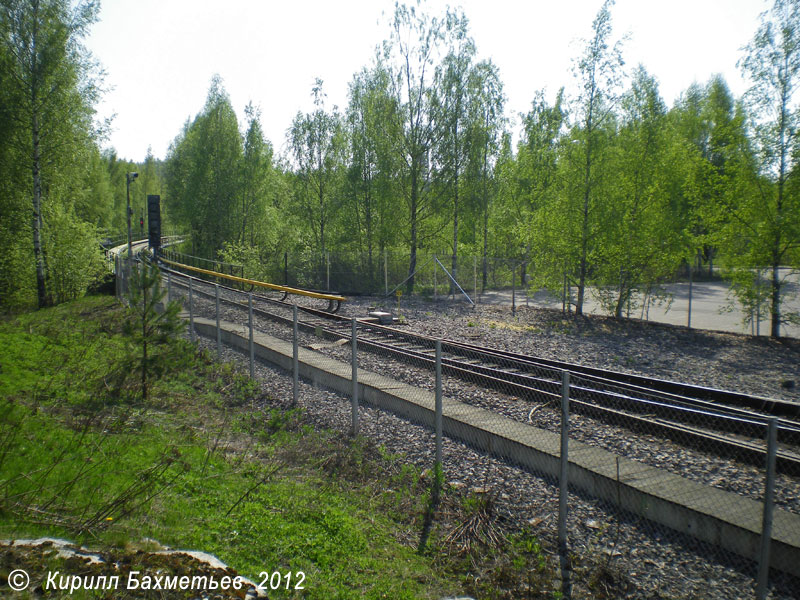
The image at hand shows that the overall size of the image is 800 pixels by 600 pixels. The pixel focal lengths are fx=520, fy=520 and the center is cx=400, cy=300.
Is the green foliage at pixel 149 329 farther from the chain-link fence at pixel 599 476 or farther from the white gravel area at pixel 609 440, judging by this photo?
the chain-link fence at pixel 599 476

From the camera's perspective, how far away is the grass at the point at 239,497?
444 cm

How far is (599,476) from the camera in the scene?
576 centimetres

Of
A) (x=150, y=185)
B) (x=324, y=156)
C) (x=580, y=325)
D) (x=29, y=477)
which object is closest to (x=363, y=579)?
(x=29, y=477)

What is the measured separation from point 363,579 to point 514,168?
3641 centimetres

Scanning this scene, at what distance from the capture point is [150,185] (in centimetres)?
8269

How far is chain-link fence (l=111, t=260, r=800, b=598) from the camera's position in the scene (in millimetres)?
4512

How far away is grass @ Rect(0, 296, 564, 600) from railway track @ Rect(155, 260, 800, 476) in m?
1.78

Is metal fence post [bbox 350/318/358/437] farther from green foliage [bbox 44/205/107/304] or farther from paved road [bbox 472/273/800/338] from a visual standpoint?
green foliage [bbox 44/205/107/304]

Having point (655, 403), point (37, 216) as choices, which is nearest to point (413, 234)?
point (37, 216)

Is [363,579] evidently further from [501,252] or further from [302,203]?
[501,252]

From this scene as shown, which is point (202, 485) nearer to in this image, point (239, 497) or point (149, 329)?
point (239, 497)

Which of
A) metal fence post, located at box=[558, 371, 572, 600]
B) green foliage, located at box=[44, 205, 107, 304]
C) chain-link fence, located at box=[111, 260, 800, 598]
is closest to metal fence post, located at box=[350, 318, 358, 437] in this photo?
chain-link fence, located at box=[111, 260, 800, 598]

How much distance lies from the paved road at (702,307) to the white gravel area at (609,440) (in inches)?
112

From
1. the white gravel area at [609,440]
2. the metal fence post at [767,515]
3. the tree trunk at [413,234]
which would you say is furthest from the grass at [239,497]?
the tree trunk at [413,234]
